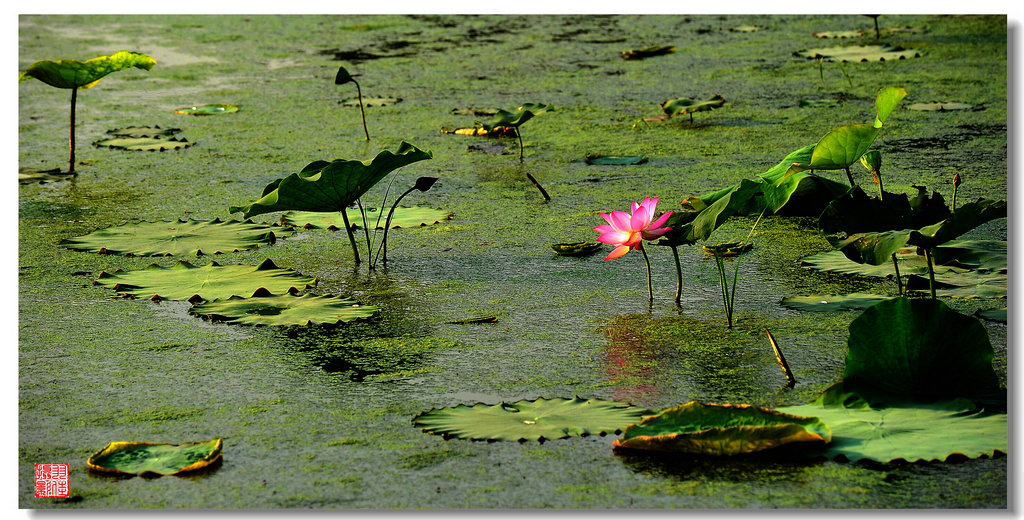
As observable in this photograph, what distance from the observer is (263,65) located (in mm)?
4965

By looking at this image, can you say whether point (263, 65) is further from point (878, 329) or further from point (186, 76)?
point (878, 329)

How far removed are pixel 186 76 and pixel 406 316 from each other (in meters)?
3.20

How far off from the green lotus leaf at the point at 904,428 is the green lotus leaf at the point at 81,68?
2157mm

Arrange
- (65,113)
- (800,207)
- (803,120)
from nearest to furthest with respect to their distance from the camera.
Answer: (800,207) < (803,120) < (65,113)

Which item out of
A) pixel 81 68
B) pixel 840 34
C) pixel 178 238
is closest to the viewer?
pixel 178 238

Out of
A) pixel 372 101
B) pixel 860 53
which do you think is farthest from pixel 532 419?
pixel 860 53

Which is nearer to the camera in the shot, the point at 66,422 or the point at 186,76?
the point at 66,422

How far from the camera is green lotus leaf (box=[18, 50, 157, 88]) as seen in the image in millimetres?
2865

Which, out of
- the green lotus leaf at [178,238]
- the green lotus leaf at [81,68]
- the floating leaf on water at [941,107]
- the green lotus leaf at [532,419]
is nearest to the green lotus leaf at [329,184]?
the green lotus leaf at [178,238]

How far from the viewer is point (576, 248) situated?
232 centimetres

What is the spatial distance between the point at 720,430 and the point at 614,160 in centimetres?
189

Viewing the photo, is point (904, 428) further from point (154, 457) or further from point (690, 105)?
point (690, 105)

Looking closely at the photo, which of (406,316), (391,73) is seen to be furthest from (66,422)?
(391,73)

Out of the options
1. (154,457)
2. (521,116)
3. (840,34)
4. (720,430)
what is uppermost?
(840,34)
